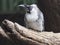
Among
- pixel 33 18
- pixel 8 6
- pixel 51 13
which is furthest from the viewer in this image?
pixel 8 6

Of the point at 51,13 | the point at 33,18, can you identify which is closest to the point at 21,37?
the point at 33,18

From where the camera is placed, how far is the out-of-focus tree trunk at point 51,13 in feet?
10.3

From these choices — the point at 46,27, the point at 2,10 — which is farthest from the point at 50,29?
the point at 2,10

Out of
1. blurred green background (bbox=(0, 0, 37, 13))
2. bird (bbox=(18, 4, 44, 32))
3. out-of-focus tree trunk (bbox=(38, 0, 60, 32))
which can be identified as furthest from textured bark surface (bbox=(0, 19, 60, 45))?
blurred green background (bbox=(0, 0, 37, 13))

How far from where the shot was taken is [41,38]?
2.37 metres

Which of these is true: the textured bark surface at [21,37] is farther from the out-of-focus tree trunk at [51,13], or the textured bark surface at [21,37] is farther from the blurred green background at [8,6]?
the blurred green background at [8,6]

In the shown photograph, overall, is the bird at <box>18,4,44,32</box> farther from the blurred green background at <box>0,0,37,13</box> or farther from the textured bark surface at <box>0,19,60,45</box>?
the blurred green background at <box>0,0,37,13</box>

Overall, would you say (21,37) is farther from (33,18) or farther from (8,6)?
(8,6)

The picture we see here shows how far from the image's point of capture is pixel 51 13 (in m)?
3.16

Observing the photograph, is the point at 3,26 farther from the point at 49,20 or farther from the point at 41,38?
→ the point at 49,20

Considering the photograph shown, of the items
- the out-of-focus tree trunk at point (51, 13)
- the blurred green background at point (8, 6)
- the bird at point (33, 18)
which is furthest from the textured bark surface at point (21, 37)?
the blurred green background at point (8, 6)

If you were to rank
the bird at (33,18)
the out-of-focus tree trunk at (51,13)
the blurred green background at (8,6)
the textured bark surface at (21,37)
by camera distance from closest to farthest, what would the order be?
the textured bark surface at (21,37)
the bird at (33,18)
the out-of-focus tree trunk at (51,13)
the blurred green background at (8,6)

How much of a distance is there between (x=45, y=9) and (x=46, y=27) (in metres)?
0.24

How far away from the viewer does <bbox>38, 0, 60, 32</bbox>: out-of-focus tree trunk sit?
10.3 ft
